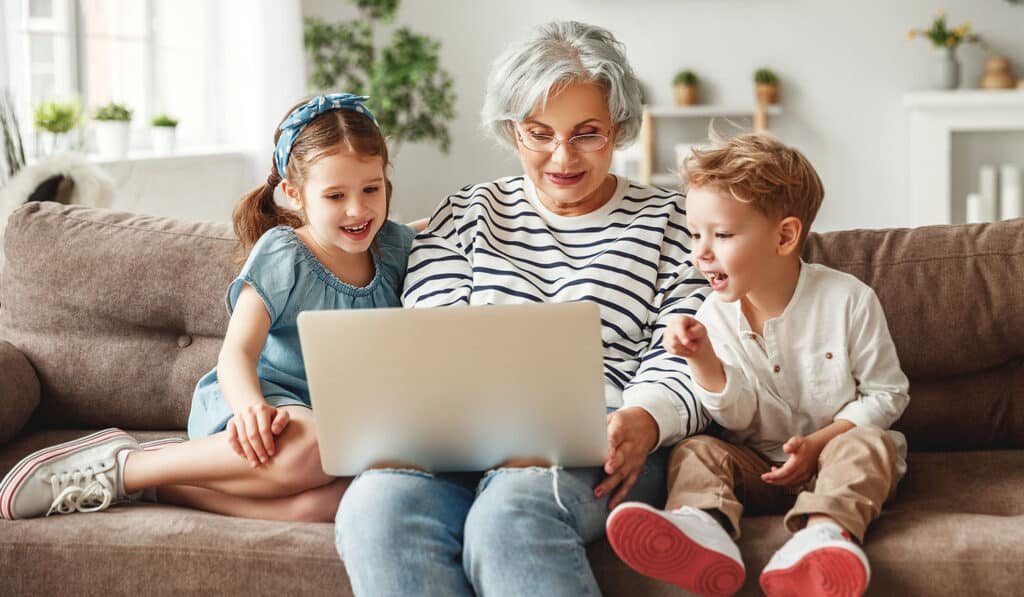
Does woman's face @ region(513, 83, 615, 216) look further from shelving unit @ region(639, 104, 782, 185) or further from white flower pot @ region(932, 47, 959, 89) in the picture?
→ white flower pot @ region(932, 47, 959, 89)

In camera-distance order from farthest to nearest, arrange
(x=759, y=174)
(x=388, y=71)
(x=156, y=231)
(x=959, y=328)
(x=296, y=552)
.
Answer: (x=388, y=71) → (x=156, y=231) → (x=959, y=328) → (x=759, y=174) → (x=296, y=552)

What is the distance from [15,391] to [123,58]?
8.49ft

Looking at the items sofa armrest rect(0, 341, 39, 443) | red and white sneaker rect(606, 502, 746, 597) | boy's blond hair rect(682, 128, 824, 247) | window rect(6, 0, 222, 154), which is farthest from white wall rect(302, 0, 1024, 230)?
red and white sneaker rect(606, 502, 746, 597)

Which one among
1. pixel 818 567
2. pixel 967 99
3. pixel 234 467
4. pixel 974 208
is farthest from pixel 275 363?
pixel 967 99

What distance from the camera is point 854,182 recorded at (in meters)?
5.52

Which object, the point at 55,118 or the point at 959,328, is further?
the point at 55,118

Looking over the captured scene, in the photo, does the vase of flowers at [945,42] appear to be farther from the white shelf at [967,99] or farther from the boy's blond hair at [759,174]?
the boy's blond hair at [759,174]

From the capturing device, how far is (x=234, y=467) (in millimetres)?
1564

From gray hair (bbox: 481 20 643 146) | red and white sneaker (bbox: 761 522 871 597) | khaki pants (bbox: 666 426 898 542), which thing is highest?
gray hair (bbox: 481 20 643 146)

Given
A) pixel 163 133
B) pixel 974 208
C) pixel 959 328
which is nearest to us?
pixel 959 328

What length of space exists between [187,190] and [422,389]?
322 cm

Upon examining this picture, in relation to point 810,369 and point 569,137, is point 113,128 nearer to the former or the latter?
point 569,137

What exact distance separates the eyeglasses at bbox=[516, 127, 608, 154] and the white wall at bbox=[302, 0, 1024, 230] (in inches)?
149

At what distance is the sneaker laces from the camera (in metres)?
1.59
